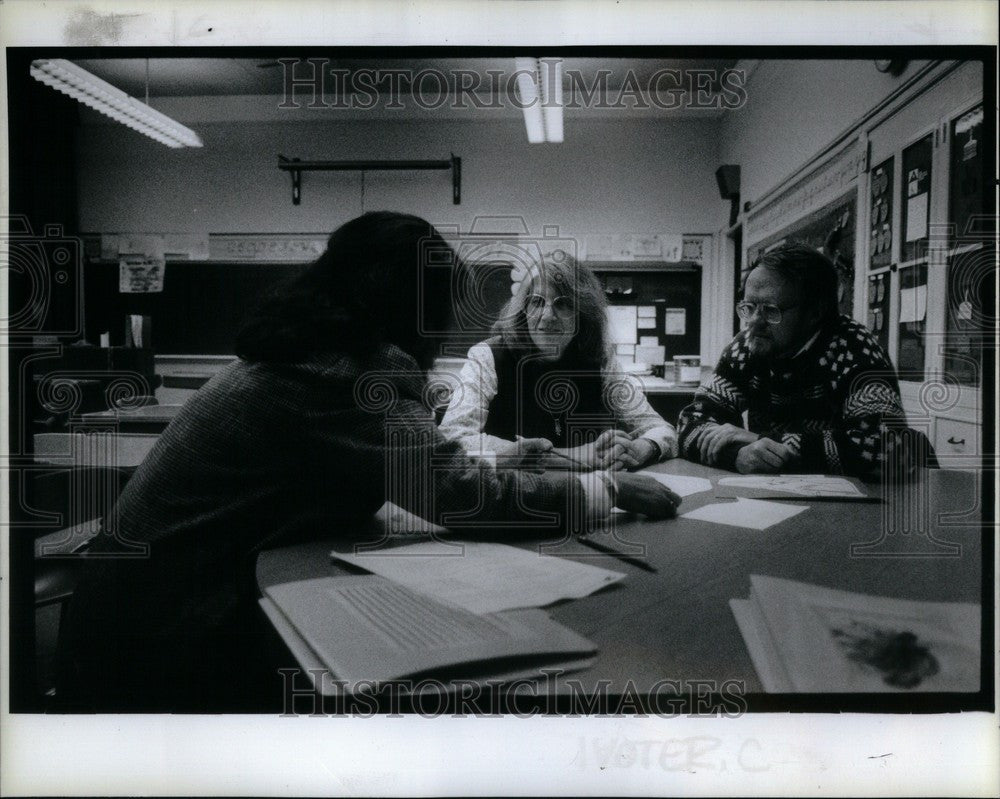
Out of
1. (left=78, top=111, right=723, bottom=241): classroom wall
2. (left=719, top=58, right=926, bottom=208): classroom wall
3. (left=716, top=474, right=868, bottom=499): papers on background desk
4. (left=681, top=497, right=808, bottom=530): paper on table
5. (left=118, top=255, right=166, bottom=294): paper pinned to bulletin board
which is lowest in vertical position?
(left=681, top=497, right=808, bottom=530): paper on table

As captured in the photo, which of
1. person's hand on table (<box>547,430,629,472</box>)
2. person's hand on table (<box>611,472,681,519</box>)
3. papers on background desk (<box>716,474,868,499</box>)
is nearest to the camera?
person's hand on table (<box>611,472,681,519</box>)

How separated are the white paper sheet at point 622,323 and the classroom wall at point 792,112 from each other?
0.40 metres

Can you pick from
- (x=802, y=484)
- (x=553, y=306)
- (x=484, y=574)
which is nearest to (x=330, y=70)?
(x=553, y=306)

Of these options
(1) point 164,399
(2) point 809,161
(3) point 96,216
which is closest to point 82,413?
(1) point 164,399

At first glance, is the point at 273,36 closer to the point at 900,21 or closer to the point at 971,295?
the point at 900,21

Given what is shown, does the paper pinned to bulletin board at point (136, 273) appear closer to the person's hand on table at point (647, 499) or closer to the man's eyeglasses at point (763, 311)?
the person's hand on table at point (647, 499)

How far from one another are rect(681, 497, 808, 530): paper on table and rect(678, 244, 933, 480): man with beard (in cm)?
23

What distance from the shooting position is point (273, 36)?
1531 mm

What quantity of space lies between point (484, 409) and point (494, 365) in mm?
108

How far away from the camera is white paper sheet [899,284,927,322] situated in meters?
1.54

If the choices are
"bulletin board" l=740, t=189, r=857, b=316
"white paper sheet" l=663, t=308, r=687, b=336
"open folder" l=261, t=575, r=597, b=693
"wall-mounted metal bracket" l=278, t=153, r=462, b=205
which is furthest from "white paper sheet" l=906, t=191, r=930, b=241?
"open folder" l=261, t=575, r=597, b=693

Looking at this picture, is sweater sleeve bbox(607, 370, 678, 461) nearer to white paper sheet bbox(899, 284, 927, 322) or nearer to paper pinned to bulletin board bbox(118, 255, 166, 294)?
white paper sheet bbox(899, 284, 927, 322)

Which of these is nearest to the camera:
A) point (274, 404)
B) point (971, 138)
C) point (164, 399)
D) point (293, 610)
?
point (293, 610)

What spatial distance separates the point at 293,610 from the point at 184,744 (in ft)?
2.65
